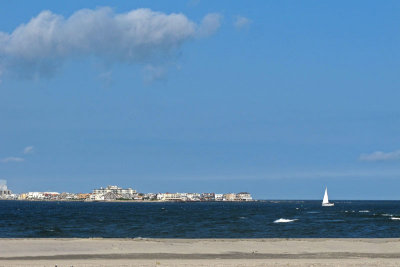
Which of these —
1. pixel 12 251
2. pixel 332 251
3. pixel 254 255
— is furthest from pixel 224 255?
pixel 12 251

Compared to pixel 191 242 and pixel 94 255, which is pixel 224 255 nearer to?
pixel 94 255

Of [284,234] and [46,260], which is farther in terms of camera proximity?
[284,234]

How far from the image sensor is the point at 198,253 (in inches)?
2095

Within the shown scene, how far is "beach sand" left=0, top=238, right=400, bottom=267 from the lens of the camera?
45188mm

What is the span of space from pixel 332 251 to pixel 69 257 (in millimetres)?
21022

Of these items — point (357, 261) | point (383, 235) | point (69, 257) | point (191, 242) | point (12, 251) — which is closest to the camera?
point (357, 261)

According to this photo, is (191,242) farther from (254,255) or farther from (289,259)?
(289,259)

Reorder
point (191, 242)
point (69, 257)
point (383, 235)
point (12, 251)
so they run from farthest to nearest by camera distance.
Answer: point (383, 235), point (191, 242), point (12, 251), point (69, 257)

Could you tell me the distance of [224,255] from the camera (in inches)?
2026

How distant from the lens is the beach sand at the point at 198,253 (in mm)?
45188

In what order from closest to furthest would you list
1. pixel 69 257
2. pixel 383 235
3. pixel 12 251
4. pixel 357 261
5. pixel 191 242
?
pixel 357 261, pixel 69 257, pixel 12 251, pixel 191 242, pixel 383 235

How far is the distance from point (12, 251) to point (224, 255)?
56.1 ft

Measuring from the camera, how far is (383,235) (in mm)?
87188

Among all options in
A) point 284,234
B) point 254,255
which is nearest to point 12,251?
point 254,255
